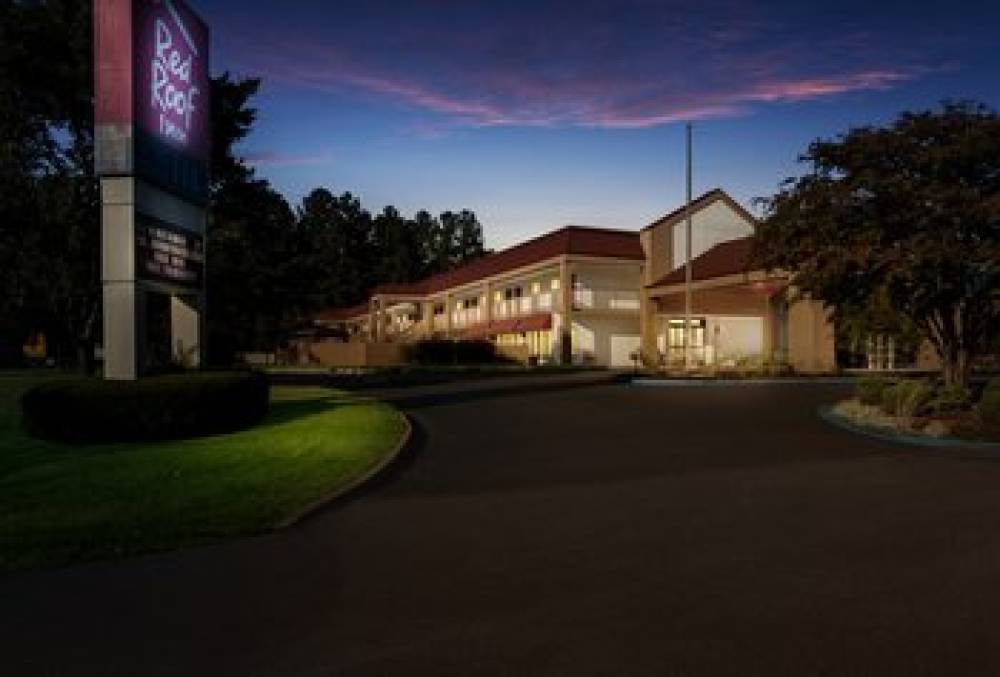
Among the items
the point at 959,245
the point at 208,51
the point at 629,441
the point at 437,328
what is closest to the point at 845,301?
the point at 959,245

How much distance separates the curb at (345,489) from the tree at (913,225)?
32.7 feet

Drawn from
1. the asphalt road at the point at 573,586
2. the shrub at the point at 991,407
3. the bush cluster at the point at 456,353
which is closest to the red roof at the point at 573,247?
the bush cluster at the point at 456,353

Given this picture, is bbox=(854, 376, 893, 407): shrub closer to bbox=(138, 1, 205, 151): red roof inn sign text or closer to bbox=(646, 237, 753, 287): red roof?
bbox=(138, 1, 205, 151): red roof inn sign text

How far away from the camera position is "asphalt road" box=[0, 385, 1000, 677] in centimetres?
520

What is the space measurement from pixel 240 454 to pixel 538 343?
37278 mm

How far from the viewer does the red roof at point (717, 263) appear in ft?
125

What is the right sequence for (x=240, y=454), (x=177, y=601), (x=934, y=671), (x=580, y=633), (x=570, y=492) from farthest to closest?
(x=240, y=454)
(x=570, y=492)
(x=177, y=601)
(x=580, y=633)
(x=934, y=671)

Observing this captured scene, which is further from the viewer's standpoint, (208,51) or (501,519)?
(208,51)

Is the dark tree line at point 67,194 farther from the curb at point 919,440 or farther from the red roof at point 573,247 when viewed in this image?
the curb at point 919,440

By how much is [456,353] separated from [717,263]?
56.0ft

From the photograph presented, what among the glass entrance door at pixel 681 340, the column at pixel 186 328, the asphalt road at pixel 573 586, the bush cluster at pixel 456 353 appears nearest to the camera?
the asphalt road at pixel 573 586

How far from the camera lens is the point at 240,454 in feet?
43.3

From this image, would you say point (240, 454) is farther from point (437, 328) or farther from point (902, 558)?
point (437, 328)

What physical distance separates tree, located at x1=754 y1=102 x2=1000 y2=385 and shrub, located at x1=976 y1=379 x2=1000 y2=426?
2.66 metres
